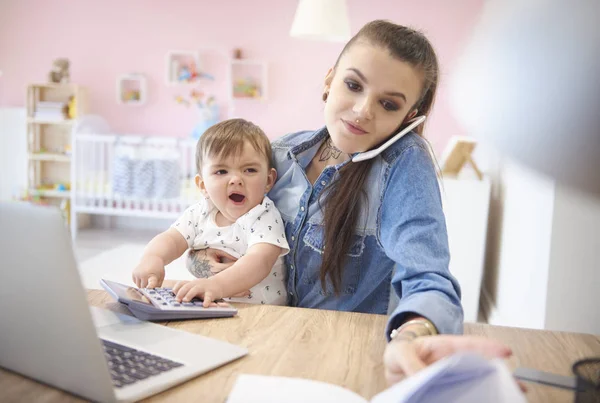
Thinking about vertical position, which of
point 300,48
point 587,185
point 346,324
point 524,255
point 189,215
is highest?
point 300,48

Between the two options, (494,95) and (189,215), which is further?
(189,215)

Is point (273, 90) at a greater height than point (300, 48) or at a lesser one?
lesser

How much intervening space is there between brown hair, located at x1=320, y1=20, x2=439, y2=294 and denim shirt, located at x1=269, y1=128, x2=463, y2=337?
0.02 meters

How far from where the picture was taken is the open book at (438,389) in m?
0.53

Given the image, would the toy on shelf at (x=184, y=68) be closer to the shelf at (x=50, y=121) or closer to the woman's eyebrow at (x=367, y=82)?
the shelf at (x=50, y=121)

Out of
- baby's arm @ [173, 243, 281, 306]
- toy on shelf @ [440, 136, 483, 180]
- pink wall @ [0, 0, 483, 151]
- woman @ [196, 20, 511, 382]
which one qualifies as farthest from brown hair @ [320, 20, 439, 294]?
pink wall @ [0, 0, 483, 151]

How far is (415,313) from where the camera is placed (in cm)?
82

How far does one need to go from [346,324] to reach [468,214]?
2.52 meters

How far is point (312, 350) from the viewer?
83cm

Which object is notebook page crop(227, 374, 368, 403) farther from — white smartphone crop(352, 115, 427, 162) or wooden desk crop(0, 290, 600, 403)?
white smartphone crop(352, 115, 427, 162)

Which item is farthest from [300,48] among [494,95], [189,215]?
[494,95]

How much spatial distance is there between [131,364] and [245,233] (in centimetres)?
55

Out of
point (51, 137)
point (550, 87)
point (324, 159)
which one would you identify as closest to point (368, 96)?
point (324, 159)

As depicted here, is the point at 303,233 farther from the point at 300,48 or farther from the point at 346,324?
the point at 300,48
